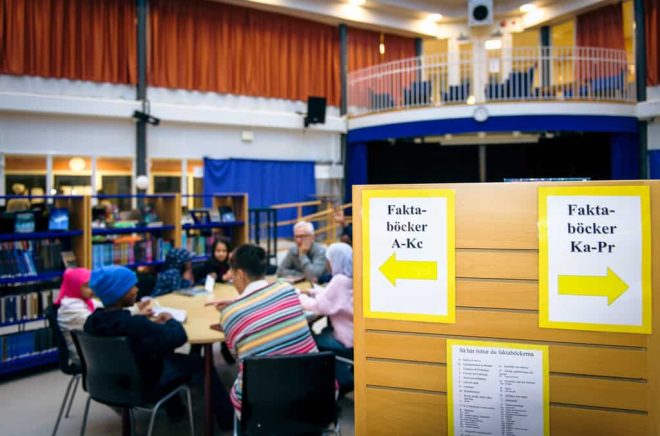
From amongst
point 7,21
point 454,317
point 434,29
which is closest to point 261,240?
point 7,21

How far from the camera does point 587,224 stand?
122 cm

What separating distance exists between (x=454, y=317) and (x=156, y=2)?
34.0ft

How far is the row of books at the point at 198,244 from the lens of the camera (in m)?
6.59

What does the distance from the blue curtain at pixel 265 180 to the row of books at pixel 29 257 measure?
16.8ft

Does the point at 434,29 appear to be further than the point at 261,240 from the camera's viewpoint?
Yes

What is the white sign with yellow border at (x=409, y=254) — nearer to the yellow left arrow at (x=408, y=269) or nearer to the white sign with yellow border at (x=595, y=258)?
the yellow left arrow at (x=408, y=269)

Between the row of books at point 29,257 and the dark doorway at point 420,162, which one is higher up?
the dark doorway at point 420,162

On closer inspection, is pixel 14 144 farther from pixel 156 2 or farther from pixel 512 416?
pixel 512 416

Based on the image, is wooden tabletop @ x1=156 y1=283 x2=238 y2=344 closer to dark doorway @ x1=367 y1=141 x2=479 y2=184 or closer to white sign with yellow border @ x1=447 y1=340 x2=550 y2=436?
white sign with yellow border @ x1=447 y1=340 x2=550 y2=436

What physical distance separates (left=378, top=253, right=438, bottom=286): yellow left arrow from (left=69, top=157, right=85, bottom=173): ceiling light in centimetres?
926

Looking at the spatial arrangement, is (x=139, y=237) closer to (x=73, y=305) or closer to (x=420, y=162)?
(x=73, y=305)

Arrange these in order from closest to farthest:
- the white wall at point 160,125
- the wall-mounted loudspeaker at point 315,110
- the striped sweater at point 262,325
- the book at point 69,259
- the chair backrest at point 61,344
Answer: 1. the striped sweater at point 262,325
2. the chair backrest at point 61,344
3. the book at point 69,259
4. the white wall at point 160,125
5. the wall-mounted loudspeaker at point 315,110

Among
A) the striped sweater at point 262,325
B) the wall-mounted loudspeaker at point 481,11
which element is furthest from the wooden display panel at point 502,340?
the wall-mounted loudspeaker at point 481,11

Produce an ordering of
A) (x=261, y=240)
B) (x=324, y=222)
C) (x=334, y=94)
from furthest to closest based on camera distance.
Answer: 1. (x=334, y=94)
2. (x=324, y=222)
3. (x=261, y=240)
